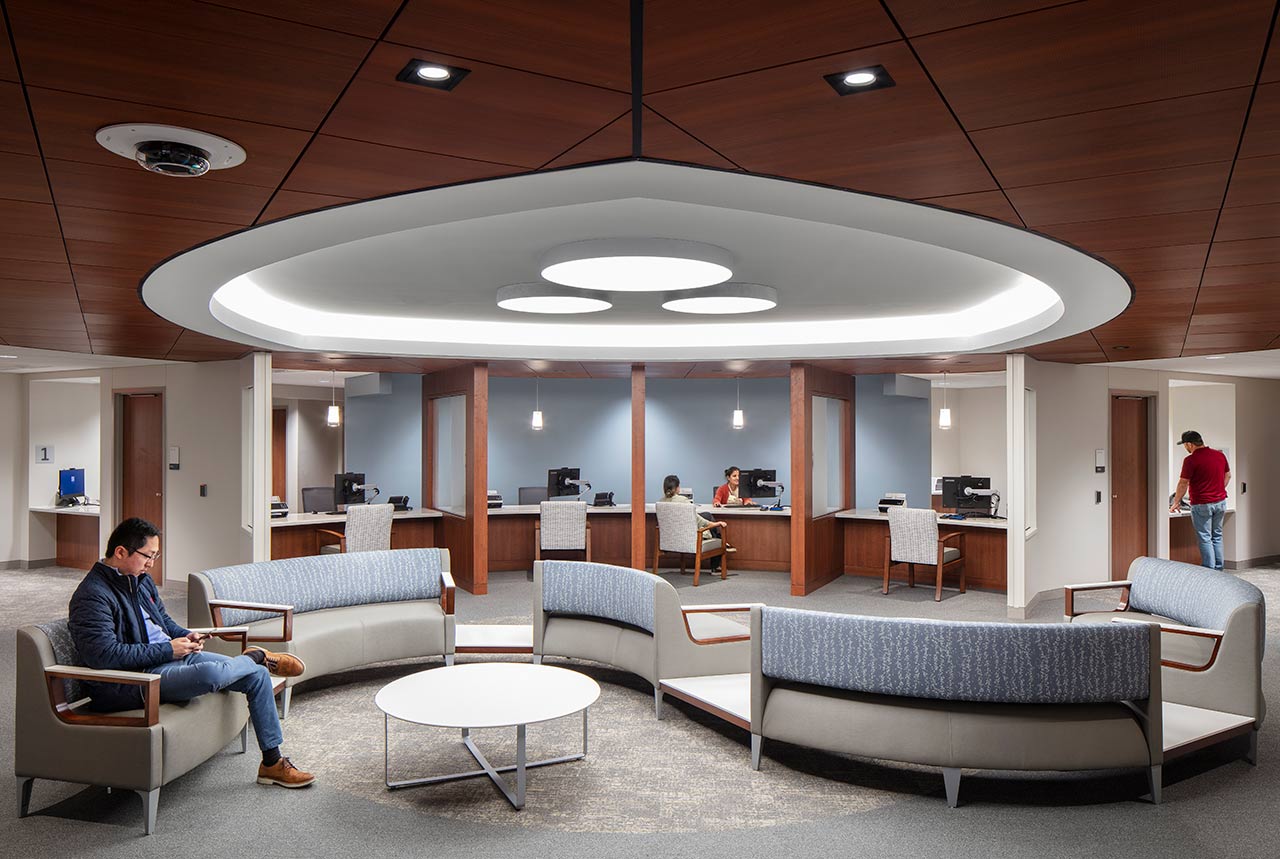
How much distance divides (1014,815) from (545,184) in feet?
10.8

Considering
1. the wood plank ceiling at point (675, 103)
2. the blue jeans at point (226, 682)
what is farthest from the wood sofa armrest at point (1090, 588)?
the blue jeans at point (226, 682)

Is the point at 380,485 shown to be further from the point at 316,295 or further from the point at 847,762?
the point at 847,762

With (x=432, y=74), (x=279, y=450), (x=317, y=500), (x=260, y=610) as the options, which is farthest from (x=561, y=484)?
(x=432, y=74)

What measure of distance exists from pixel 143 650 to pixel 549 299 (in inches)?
139

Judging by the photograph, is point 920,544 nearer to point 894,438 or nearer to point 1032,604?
point 1032,604

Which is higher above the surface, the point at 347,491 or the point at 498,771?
the point at 347,491

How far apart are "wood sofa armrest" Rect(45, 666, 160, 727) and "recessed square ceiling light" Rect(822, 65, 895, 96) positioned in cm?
348

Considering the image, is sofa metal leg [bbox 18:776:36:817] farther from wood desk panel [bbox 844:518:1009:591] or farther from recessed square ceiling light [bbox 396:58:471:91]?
wood desk panel [bbox 844:518:1009:591]

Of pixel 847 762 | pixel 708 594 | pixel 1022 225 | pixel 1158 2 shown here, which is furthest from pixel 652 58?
pixel 708 594

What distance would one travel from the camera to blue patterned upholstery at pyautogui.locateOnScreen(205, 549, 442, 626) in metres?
5.56

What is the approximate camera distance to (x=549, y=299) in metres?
6.43

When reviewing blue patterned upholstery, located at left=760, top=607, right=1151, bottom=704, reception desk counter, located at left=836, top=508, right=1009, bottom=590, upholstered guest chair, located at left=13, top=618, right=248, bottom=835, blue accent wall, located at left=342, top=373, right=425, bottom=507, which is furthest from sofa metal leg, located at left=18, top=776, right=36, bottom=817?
reception desk counter, located at left=836, top=508, right=1009, bottom=590

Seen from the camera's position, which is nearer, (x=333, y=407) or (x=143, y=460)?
(x=143, y=460)

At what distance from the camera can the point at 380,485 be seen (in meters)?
11.7
